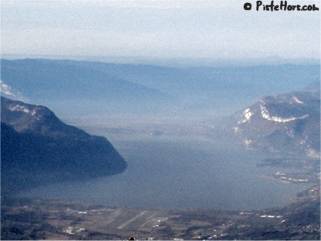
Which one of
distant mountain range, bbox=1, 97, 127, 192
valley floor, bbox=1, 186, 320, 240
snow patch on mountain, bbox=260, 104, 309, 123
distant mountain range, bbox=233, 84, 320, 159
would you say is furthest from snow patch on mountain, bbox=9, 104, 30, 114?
snow patch on mountain, bbox=260, 104, 309, 123

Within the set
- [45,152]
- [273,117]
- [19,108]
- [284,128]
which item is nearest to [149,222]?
[45,152]

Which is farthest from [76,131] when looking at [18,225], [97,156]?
[18,225]

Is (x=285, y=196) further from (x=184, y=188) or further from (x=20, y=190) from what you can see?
(x=20, y=190)

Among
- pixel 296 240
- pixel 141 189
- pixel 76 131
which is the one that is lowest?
pixel 296 240

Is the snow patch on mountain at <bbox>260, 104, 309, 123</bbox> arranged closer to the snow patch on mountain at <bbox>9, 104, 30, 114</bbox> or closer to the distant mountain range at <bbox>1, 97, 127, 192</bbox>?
the distant mountain range at <bbox>1, 97, 127, 192</bbox>

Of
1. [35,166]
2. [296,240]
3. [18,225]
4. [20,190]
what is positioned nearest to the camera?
[296,240]

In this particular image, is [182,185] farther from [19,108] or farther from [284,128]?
[284,128]

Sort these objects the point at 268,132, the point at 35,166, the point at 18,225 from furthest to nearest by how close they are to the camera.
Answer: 1. the point at 268,132
2. the point at 35,166
3. the point at 18,225
